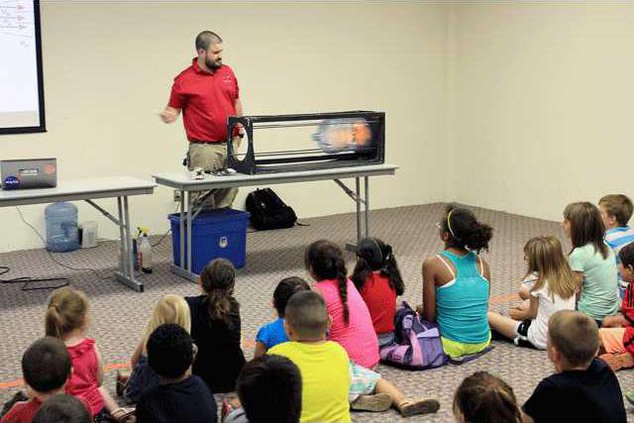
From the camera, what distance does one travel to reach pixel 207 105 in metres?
6.05

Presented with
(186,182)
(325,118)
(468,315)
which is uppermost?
(325,118)

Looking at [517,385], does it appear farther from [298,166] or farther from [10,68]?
[10,68]

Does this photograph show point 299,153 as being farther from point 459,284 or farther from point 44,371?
point 44,371

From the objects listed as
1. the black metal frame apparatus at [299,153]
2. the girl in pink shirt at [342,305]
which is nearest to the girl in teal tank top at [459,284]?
the girl in pink shirt at [342,305]

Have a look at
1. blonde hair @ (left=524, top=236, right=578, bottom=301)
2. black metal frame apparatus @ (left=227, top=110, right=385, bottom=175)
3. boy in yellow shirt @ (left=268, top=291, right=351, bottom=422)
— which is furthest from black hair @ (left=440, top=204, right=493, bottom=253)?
black metal frame apparatus @ (left=227, top=110, right=385, bottom=175)

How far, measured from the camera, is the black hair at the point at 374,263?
3.84 m

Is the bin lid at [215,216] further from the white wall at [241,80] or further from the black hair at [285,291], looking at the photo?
the black hair at [285,291]

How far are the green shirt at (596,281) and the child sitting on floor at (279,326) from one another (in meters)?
1.53

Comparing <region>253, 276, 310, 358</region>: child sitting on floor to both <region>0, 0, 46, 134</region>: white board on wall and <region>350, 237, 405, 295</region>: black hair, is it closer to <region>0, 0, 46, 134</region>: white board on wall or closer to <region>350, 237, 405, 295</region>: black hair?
<region>350, 237, 405, 295</region>: black hair

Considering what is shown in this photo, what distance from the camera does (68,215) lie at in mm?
6703

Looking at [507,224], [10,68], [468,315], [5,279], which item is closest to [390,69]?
[507,224]

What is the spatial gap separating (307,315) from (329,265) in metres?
0.74

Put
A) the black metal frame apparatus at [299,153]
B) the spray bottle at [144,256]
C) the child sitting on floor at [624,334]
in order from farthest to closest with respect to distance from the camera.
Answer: the spray bottle at [144,256] < the black metal frame apparatus at [299,153] < the child sitting on floor at [624,334]

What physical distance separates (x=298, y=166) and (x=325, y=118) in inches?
15.2
